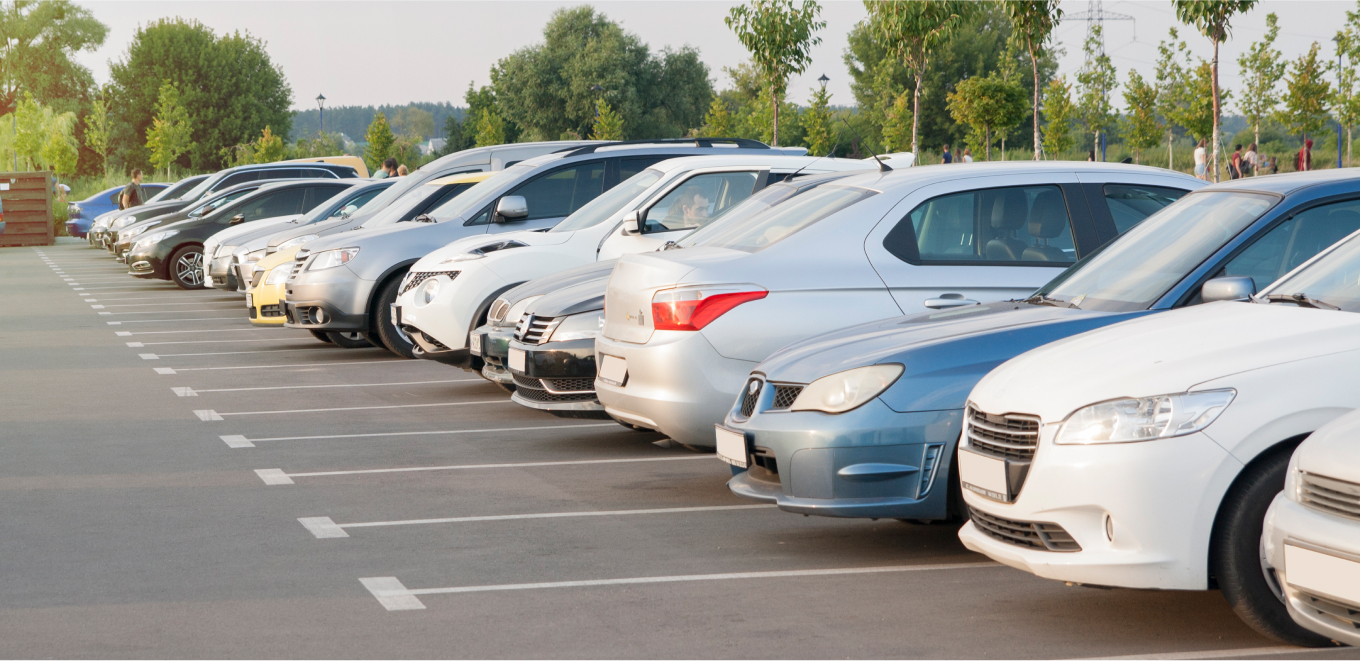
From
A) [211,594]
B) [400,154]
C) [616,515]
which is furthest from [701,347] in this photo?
[400,154]

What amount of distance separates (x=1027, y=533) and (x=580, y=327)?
3.93 m

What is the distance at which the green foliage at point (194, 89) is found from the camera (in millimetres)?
78688

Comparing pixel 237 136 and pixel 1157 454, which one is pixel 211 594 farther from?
pixel 237 136

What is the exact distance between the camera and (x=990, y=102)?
53.3 m

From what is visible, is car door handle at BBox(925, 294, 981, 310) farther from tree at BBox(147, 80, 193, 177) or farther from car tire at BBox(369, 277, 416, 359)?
tree at BBox(147, 80, 193, 177)

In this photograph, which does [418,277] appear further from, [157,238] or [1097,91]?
[1097,91]

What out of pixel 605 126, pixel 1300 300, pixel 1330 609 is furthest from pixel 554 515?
pixel 605 126

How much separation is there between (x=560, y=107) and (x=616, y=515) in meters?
72.5

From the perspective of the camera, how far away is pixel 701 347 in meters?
6.44

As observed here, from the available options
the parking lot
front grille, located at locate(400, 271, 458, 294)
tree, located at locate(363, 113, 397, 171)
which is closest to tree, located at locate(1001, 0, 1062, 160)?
front grille, located at locate(400, 271, 458, 294)

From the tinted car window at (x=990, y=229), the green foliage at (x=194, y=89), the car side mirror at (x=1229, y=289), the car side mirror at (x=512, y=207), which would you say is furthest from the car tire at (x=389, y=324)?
the green foliage at (x=194, y=89)

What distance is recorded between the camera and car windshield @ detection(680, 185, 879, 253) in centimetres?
692

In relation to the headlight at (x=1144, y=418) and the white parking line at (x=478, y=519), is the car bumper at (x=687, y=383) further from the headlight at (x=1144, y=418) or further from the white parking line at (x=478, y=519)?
the headlight at (x=1144, y=418)

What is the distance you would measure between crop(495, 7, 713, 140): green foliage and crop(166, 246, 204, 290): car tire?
50.7m
